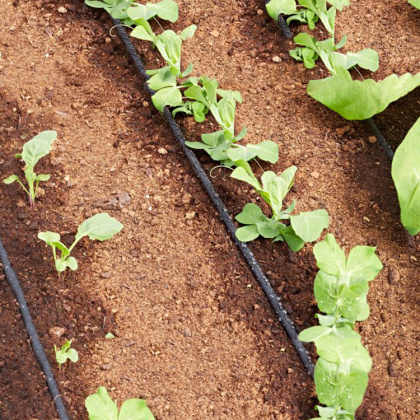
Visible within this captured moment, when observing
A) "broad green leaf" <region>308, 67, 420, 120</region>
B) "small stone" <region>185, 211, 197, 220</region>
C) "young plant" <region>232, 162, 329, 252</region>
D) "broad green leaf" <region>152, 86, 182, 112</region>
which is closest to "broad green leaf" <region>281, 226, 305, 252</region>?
"young plant" <region>232, 162, 329, 252</region>

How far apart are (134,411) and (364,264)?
80cm

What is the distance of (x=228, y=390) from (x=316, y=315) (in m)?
0.35

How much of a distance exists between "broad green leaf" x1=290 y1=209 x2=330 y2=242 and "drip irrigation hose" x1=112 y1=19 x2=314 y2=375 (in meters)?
0.19

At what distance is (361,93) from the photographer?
2.65 metres

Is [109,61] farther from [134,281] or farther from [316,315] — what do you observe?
[316,315]

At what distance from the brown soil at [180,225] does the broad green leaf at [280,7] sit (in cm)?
12

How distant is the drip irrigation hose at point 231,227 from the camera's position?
2.32 m

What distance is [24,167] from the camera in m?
2.65

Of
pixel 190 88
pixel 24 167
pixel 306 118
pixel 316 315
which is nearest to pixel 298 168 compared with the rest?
A: pixel 306 118

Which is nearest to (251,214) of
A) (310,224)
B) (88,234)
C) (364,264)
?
(310,224)

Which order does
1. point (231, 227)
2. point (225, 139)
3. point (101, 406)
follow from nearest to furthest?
1. point (101, 406)
2. point (231, 227)
3. point (225, 139)

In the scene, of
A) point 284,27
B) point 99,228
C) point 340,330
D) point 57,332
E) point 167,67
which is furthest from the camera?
point 284,27

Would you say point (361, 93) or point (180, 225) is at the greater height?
point (361, 93)

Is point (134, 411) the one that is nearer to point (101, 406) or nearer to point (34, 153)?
point (101, 406)
